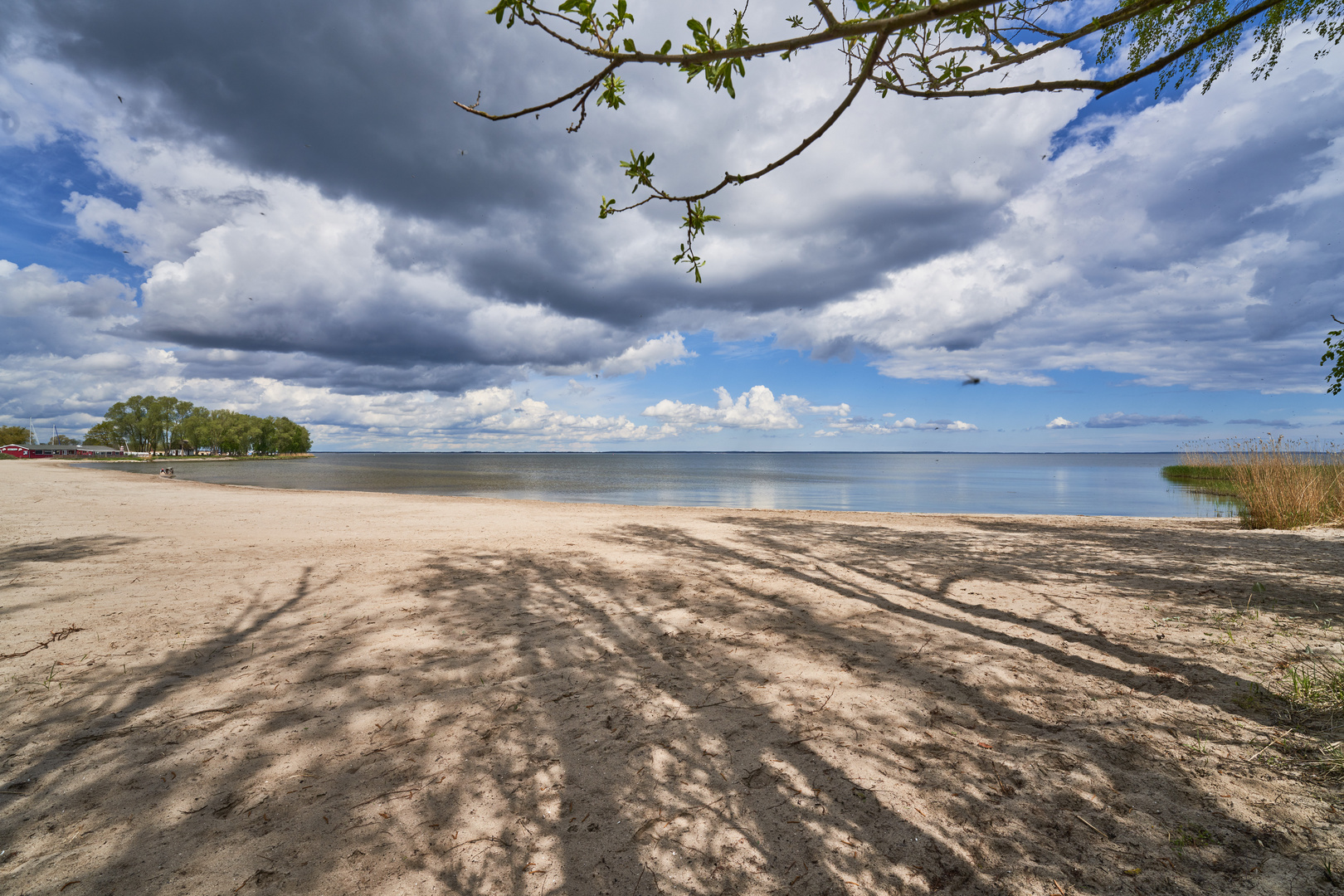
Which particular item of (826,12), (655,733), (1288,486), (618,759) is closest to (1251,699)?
(655,733)

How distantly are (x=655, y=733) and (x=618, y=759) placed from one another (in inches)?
12.7

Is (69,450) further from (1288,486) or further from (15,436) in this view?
(1288,486)

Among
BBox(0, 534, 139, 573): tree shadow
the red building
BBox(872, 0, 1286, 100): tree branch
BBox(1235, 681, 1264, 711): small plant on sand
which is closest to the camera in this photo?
BBox(872, 0, 1286, 100): tree branch

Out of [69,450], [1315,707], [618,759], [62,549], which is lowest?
[618,759]

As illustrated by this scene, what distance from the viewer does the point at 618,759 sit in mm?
3049

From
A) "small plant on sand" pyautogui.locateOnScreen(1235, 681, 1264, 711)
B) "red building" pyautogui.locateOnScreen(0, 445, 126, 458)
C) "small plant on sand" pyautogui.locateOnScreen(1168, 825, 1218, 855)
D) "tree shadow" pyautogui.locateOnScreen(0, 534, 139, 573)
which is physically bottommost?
"small plant on sand" pyautogui.locateOnScreen(1168, 825, 1218, 855)

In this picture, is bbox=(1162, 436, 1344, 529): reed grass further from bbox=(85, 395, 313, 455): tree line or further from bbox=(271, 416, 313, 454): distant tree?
bbox=(271, 416, 313, 454): distant tree

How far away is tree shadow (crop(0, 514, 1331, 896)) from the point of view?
2.29m

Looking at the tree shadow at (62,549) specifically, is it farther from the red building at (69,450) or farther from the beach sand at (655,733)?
the red building at (69,450)

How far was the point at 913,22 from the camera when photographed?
186cm

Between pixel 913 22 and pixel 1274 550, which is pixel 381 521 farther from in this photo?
pixel 1274 550

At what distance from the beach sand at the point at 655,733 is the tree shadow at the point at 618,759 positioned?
2 cm

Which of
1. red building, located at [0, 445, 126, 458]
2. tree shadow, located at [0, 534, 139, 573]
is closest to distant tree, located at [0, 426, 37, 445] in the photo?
red building, located at [0, 445, 126, 458]

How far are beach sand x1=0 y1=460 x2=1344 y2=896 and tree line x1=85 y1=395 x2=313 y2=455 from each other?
133 metres
